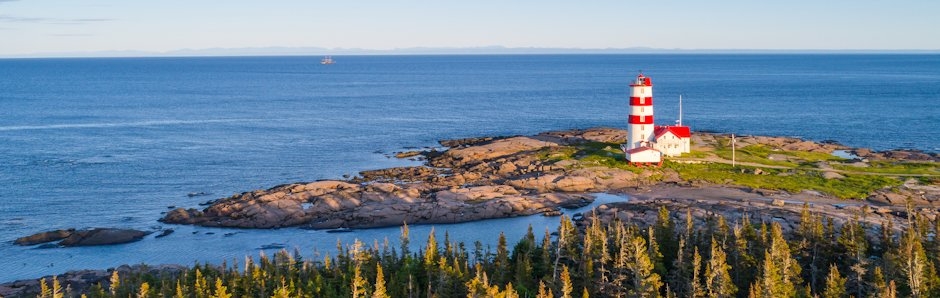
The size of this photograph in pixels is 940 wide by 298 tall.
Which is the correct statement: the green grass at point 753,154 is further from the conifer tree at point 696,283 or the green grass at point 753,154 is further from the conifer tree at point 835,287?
the conifer tree at point 835,287

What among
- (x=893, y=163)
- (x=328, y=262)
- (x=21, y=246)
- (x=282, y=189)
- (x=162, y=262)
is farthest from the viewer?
(x=893, y=163)

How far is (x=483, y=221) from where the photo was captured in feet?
221

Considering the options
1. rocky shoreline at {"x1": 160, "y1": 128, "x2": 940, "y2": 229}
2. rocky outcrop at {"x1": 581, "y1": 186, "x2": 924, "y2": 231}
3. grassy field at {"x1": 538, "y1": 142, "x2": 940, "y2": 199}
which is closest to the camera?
rocky outcrop at {"x1": 581, "y1": 186, "x2": 924, "y2": 231}

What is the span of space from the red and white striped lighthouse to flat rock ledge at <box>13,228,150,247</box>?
1807 inches

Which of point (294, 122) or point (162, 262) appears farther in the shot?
point (294, 122)

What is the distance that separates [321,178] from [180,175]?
15418 mm

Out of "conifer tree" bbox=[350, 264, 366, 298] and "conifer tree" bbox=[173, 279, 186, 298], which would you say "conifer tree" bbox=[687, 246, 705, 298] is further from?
"conifer tree" bbox=[173, 279, 186, 298]

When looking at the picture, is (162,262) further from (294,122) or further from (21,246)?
(294,122)

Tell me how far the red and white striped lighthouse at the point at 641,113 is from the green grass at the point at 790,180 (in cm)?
368

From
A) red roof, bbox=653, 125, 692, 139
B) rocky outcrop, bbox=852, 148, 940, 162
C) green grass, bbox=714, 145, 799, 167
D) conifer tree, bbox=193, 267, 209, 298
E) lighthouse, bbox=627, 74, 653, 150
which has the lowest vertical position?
rocky outcrop, bbox=852, 148, 940, 162

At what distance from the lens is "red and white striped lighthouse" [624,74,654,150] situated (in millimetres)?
83775

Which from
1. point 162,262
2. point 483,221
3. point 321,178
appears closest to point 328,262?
point 162,262

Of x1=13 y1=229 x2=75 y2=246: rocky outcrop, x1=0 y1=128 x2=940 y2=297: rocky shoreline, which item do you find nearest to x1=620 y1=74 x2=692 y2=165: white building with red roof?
x1=0 y1=128 x2=940 y2=297: rocky shoreline

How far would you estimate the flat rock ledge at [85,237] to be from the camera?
62562 millimetres
